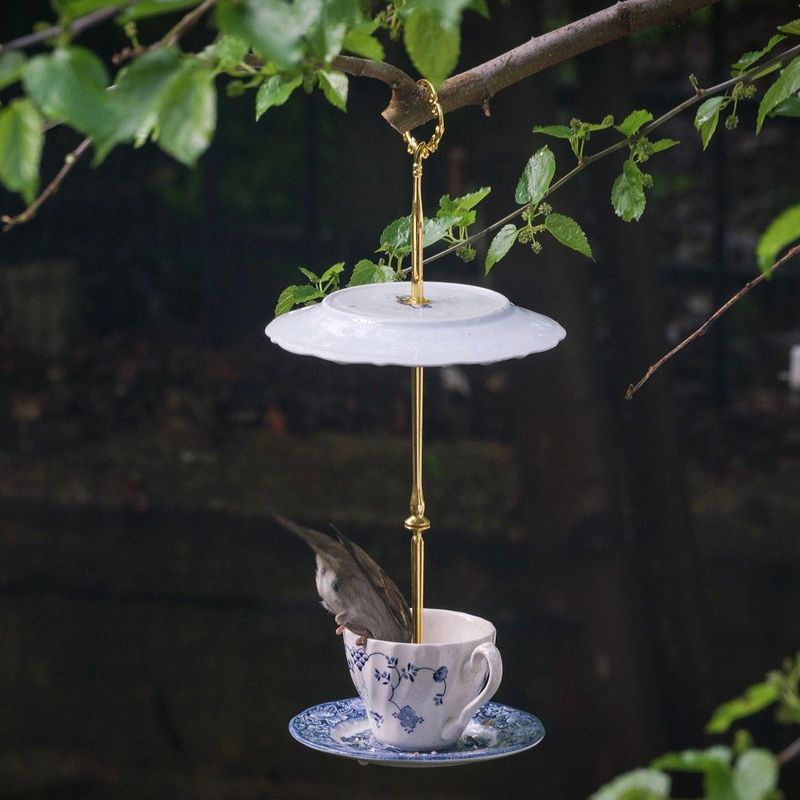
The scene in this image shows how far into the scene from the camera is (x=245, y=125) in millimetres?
5328

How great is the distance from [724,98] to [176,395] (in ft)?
12.1

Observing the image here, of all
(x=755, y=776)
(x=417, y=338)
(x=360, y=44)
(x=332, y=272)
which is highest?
(x=360, y=44)

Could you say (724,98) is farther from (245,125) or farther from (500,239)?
(245,125)

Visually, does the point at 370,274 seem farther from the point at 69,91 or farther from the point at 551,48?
the point at 69,91

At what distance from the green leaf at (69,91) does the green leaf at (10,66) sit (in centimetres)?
2

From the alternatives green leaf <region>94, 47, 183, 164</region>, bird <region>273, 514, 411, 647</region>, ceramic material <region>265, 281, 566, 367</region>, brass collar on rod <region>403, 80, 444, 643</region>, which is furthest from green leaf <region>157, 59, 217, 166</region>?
bird <region>273, 514, 411, 647</region>

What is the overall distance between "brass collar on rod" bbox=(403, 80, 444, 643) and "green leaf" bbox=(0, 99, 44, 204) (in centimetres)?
62

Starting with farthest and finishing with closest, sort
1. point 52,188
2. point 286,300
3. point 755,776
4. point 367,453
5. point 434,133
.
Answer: point 367,453, point 286,300, point 434,133, point 52,188, point 755,776


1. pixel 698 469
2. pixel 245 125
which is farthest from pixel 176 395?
pixel 698 469

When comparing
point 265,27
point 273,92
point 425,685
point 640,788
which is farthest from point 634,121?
point 640,788

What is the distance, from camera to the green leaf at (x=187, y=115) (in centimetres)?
92

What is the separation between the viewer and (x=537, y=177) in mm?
1729

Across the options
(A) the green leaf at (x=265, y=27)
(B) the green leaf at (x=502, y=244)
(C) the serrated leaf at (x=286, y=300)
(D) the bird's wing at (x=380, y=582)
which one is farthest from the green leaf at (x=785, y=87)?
(A) the green leaf at (x=265, y=27)

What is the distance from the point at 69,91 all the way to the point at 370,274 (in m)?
0.93
